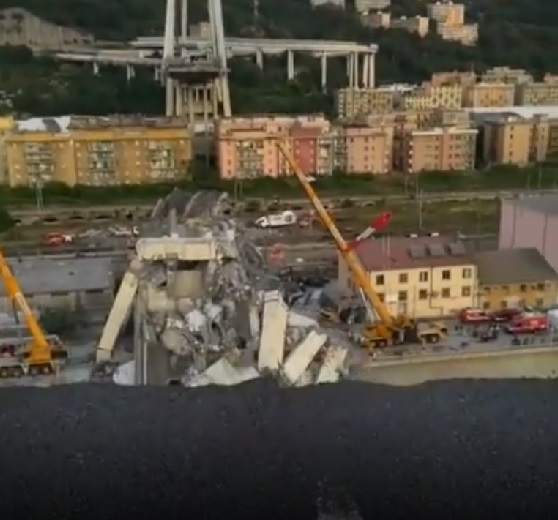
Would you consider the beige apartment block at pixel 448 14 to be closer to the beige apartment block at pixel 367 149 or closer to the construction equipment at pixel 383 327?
the beige apartment block at pixel 367 149

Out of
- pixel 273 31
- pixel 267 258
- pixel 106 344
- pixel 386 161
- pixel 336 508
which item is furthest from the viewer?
pixel 273 31

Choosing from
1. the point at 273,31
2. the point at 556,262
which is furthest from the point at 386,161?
the point at 273,31

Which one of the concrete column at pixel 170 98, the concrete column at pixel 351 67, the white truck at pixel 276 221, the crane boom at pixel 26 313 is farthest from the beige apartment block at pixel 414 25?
the crane boom at pixel 26 313

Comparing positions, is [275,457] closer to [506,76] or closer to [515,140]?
[515,140]

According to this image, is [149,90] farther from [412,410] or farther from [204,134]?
[412,410]

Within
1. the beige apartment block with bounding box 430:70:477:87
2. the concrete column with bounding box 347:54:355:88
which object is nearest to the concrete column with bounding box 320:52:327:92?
the concrete column with bounding box 347:54:355:88

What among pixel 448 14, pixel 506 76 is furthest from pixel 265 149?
pixel 448 14
